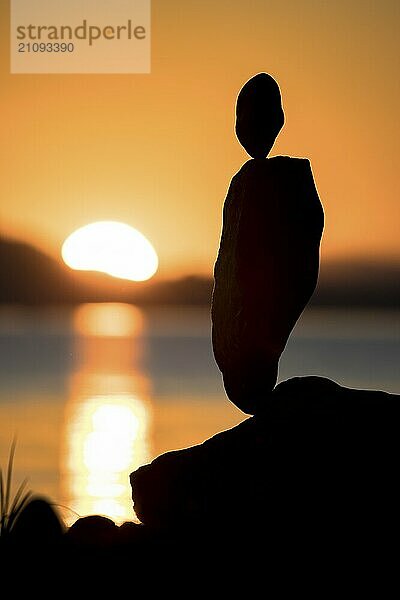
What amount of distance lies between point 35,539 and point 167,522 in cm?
120

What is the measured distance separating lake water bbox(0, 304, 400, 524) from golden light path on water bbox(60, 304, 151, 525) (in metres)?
0.03

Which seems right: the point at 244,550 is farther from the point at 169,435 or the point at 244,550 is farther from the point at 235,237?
the point at 169,435

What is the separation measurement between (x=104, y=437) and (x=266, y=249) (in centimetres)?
1884

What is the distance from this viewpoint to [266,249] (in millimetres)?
9477

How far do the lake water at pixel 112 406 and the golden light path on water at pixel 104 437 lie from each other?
0.11 ft

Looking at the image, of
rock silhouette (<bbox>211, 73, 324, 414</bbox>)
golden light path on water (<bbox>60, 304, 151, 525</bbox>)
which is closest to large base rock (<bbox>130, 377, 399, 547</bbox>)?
rock silhouette (<bbox>211, 73, 324, 414</bbox>)

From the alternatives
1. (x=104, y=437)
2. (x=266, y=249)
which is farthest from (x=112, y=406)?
(x=266, y=249)

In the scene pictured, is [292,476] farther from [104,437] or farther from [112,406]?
[112,406]

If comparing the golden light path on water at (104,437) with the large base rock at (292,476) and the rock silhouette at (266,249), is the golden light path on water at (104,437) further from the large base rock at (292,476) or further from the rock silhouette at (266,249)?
the rock silhouette at (266,249)

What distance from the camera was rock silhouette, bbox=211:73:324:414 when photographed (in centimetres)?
948

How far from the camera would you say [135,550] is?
359 inches

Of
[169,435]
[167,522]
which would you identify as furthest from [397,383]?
[167,522]

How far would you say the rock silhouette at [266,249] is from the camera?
9.48 m

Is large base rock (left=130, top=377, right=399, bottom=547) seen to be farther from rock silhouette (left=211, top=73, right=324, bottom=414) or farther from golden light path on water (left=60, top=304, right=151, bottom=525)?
golden light path on water (left=60, top=304, right=151, bottom=525)
